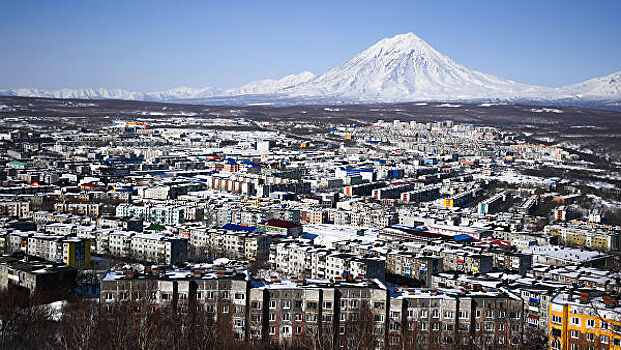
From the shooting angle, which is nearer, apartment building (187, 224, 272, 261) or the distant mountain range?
apartment building (187, 224, 272, 261)

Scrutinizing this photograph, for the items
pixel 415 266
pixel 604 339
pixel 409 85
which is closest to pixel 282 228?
pixel 415 266

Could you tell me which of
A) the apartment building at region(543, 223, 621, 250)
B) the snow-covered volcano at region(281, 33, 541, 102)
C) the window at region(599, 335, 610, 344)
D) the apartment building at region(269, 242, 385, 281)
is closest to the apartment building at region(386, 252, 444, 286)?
the apartment building at region(269, 242, 385, 281)

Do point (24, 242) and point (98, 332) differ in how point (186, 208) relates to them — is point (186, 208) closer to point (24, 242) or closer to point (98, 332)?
point (24, 242)

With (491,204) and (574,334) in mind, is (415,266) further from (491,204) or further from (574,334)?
(491,204)

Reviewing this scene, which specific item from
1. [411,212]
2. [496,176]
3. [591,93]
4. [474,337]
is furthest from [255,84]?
[474,337]

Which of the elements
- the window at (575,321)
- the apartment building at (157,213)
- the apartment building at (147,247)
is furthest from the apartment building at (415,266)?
the apartment building at (157,213)

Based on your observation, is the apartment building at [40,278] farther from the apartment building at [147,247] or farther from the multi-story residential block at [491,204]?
the multi-story residential block at [491,204]

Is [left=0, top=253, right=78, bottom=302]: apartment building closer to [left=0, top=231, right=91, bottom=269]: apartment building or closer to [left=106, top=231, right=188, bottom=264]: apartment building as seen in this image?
[left=0, top=231, right=91, bottom=269]: apartment building
